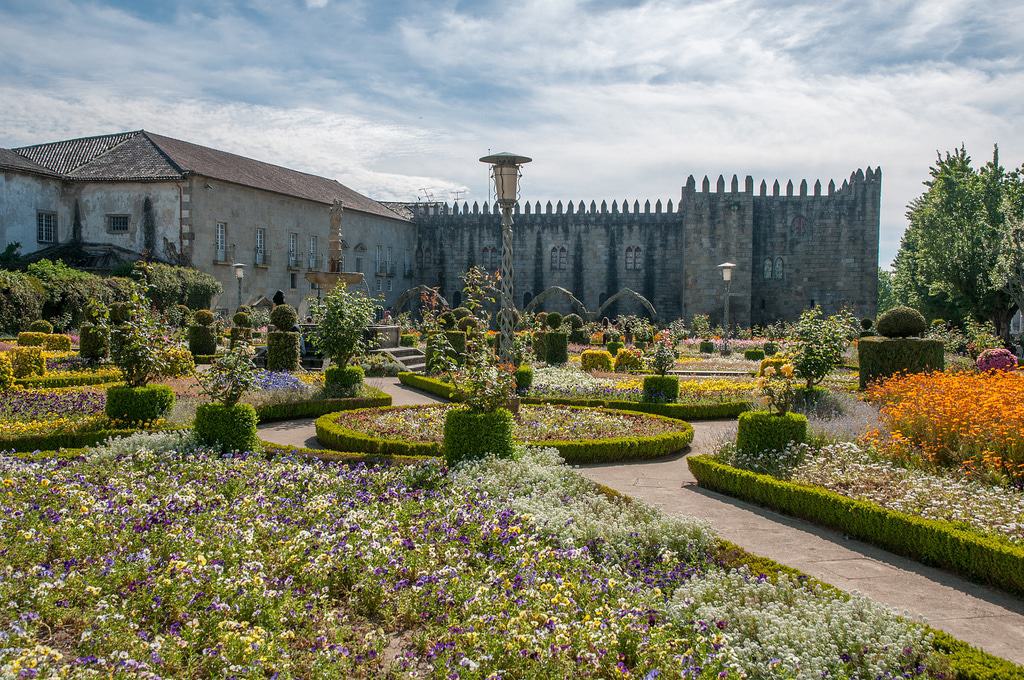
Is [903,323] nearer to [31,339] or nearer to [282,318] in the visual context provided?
[282,318]

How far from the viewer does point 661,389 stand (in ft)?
40.5

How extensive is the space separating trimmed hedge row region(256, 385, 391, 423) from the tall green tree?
747 inches

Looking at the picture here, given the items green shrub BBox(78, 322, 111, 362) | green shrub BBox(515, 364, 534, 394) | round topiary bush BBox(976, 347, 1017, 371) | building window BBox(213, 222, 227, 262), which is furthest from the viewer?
building window BBox(213, 222, 227, 262)

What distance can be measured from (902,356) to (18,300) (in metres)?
20.4

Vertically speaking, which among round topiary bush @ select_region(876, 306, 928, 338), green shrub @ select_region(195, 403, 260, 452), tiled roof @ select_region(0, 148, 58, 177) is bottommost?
green shrub @ select_region(195, 403, 260, 452)

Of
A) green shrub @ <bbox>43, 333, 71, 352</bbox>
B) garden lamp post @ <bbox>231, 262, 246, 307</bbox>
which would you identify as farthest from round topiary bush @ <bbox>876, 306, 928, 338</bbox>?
garden lamp post @ <bbox>231, 262, 246, 307</bbox>

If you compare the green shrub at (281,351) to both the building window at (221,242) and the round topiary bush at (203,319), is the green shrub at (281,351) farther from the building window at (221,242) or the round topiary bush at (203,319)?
the building window at (221,242)

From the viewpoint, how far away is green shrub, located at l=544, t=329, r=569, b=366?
18562mm

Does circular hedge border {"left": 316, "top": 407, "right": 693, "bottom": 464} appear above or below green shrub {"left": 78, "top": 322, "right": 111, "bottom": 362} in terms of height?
below

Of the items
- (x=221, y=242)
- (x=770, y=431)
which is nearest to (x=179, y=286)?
(x=221, y=242)

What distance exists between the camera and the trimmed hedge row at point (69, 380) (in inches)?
489

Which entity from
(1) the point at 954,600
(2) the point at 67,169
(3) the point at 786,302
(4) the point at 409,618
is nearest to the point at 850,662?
(1) the point at 954,600

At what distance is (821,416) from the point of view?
10523mm

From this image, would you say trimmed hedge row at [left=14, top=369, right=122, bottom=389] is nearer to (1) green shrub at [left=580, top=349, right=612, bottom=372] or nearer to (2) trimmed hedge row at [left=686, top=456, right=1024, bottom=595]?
(1) green shrub at [left=580, top=349, right=612, bottom=372]
